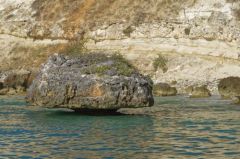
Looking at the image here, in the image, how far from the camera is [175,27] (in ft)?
265

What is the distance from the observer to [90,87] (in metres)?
31.4

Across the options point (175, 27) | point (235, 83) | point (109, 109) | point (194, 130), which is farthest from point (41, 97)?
point (175, 27)

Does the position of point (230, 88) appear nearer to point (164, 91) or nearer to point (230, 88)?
point (230, 88)

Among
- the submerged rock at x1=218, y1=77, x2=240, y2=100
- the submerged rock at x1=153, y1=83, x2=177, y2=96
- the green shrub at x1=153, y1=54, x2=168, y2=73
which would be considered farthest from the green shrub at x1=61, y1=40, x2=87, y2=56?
the submerged rock at x1=218, y1=77, x2=240, y2=100

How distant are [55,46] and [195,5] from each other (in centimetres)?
2462

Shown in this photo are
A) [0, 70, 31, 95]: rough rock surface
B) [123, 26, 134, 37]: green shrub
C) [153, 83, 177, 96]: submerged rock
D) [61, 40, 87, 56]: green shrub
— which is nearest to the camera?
[153, 83, 177, 96]: submerged rock

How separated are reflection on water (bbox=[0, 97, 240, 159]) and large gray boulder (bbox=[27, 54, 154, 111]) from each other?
0.93 meters

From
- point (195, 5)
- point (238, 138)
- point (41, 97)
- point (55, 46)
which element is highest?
point (195, 5)

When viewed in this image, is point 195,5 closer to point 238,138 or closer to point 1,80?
point 1,80

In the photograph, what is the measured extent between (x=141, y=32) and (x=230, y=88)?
1326 inches

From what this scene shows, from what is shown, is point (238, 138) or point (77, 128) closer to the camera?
point (238, 138)

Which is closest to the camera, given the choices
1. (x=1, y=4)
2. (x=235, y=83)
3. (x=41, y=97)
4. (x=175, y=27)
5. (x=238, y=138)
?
(x=238, y=138)

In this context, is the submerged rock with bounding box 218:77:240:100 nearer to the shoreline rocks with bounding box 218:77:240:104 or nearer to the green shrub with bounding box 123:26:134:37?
the shoreline rocks with bounding box 218:77:240:104

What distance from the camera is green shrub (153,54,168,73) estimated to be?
2830 inches
